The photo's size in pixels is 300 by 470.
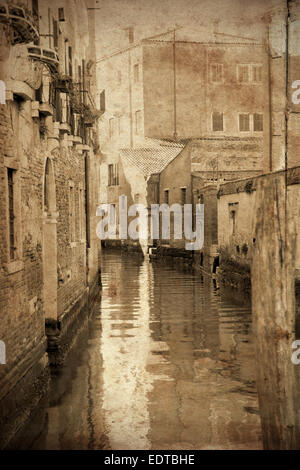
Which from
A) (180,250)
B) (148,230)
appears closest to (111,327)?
(180,250)

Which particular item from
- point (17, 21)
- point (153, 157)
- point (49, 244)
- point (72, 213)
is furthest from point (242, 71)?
point (17, 21)

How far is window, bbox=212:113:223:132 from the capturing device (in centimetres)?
3875

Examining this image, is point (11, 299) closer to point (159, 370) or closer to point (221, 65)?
point (159, 370)

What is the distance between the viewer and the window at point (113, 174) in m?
42.2

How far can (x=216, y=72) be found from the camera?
37719mm

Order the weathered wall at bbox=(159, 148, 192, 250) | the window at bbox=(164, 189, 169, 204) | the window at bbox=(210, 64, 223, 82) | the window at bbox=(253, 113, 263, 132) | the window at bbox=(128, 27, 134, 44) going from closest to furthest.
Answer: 1. the weathered wall at bbox=(159, 148, 192, 250)
2. the window at bbox=(164, 189, 169, 204)
3. the window at bbox=(210, 64, 223, 82)
4. the window at bbox=(253, 113, 263, 132)
5. the window at bbox=(128, 27, 134, 44)

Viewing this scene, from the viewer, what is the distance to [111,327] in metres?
14.0

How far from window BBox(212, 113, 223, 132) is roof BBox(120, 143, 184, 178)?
113 inches

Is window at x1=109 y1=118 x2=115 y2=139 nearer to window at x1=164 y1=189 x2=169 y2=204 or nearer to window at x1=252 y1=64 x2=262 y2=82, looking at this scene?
window at x1=164 y1=189 x2=169 y2=204

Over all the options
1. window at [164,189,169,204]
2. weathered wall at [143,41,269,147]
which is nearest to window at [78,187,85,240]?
window at [164,189,169,204]

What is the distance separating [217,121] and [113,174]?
8.49m

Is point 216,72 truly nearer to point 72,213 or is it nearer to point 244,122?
point 244,122

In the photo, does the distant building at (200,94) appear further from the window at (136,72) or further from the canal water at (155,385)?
the canal water at (155,385)

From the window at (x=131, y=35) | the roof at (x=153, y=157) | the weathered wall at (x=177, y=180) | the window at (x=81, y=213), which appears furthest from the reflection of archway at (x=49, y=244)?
the window at (x=131, y=35)
